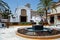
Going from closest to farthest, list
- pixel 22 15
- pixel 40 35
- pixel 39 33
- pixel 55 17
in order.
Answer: pixel 40 35 → pixel 39 33 → pixel 55 17 → pixel 22 15

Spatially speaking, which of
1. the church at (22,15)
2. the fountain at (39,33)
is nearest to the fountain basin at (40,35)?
the fountain at (39,33)

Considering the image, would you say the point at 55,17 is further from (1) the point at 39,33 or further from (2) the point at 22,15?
(1) the point at 39,33

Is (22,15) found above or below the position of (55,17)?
above

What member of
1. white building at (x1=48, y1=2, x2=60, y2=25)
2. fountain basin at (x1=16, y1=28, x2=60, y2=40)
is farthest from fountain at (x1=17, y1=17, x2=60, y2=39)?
white building at (x1=48, y1=2, x2=60, y2=25)

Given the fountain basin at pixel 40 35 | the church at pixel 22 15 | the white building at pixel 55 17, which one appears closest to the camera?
the fountain basin at pixel 40 35

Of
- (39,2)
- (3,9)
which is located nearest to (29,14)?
(39,2)

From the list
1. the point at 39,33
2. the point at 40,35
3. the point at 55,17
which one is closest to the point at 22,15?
the point at 55,17

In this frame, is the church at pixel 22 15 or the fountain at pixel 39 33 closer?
the fountain at pixel 39 33

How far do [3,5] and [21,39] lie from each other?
20.2m

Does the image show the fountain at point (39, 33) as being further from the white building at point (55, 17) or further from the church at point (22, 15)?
the church at point (22, 15)

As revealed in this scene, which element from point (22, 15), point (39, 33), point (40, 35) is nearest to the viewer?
point (40, 35)

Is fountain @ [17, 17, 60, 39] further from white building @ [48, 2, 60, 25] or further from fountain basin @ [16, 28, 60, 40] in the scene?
white building @ [48, 2, 60, 25]

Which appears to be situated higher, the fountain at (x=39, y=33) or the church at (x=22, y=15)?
the church at (x=22, y=15)

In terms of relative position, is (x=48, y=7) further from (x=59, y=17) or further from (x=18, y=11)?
(x=18, y=11)
